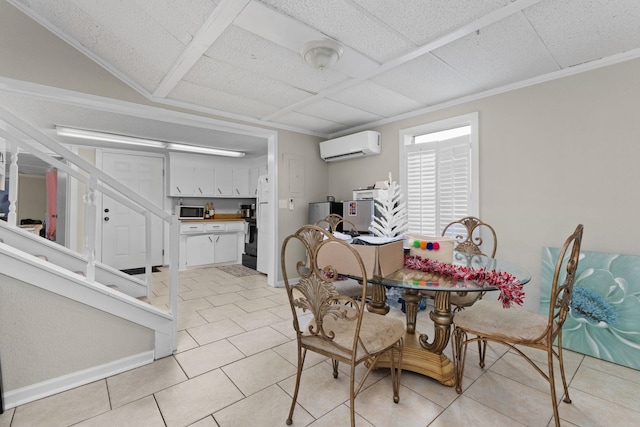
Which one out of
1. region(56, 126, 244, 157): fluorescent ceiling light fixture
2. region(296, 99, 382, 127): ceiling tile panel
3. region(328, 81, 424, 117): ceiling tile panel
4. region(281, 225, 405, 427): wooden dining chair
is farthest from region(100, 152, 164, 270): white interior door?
region(281, 225, 405, 427): wooden dining chair

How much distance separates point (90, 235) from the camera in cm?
198

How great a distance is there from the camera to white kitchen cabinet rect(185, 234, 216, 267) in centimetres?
551

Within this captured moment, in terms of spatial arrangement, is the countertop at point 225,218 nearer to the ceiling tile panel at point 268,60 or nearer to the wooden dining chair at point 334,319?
the ceiling tile panel at point 268,60

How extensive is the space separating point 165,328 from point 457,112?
365 cm

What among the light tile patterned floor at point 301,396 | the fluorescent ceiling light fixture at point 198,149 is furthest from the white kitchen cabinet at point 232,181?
the light tile patterned floor at point 301,396

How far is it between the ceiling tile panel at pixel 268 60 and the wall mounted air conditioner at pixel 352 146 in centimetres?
120

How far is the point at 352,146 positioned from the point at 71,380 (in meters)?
3.75

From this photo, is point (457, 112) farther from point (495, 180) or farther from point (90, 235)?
point (90, 235)

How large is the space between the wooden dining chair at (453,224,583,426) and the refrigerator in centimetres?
348

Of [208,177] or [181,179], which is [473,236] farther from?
[181,179]

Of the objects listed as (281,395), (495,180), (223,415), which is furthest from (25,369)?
(495,180)

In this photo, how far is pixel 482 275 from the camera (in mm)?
1567

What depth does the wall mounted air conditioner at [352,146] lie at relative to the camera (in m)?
3.96

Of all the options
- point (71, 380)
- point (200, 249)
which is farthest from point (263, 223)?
point (71, 380)
